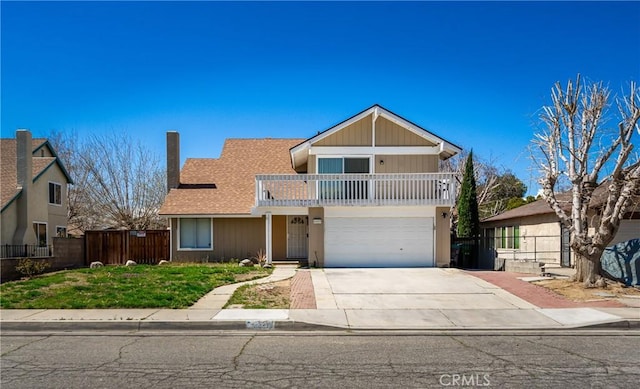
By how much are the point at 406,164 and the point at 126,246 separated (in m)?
13.4

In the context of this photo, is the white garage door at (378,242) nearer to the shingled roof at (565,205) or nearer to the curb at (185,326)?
the shingled roof at (565,205)

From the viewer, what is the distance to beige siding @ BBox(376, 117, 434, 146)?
21375 mm

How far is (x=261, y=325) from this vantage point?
1004 cm

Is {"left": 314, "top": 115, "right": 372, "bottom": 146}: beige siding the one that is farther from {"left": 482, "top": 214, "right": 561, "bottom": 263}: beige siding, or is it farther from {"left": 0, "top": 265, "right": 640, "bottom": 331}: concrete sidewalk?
{"left": 482, "top": 214, "right": 561, "bottom": 263}: beige siding

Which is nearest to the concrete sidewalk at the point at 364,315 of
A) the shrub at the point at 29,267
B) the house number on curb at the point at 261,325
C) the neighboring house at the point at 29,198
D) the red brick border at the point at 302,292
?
the house number on curb at the point at 261,325

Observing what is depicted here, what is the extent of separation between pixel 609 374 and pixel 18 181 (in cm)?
2520

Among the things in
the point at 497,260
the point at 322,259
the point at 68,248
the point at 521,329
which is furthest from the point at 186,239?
the point at 521,329

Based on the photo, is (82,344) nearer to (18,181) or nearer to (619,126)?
(619,126)

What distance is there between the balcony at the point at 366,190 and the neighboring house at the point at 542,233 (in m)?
4.57

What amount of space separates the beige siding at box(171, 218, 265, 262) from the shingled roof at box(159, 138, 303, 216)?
841 millimetres

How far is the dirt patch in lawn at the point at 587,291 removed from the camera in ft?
43.5

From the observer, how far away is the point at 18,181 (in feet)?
78.5

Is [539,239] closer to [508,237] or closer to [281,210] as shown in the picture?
[508,237]

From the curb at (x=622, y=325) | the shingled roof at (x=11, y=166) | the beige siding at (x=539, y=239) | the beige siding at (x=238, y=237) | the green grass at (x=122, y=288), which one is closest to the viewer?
the curb at (x=622, y=325)
